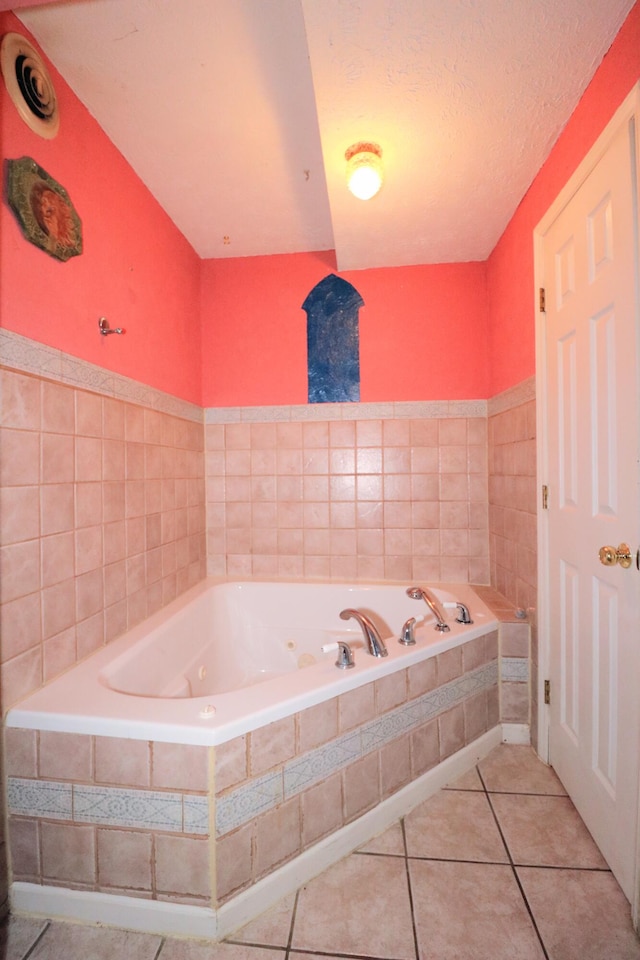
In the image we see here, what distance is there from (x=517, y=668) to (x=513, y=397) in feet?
3.76

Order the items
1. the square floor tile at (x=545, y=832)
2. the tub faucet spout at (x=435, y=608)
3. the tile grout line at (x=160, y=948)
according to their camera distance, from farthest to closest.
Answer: the tub faucet spout at (x=435, y=608) → the square floor tile at (x=545, y=832) → the tile grout line at (x=160, y=948)

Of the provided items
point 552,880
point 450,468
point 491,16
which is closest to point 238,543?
point 450,468

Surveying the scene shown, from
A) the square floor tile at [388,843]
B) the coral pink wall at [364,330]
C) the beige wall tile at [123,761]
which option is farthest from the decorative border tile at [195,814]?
the coral pink wall at [364,330]

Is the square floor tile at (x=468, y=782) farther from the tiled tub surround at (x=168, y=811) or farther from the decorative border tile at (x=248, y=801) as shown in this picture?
the decorative border tile at (x=248, y=801)

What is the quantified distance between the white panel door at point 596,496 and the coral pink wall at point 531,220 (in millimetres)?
125

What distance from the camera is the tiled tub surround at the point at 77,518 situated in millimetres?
1096

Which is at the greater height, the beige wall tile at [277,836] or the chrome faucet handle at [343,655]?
the chrome faucet handle at [343,655]

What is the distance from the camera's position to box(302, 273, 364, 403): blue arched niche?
2.34 m

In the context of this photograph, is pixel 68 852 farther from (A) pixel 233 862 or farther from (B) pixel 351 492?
(B) pixel 351 492

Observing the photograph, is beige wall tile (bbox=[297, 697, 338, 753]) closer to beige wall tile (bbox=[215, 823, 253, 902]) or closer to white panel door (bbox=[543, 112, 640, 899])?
beige wall tile (bbox=[215, 823, 253, 902])

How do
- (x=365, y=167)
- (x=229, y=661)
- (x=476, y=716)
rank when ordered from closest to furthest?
(x=365, y=167) < (x=476, y=716) < (x=229, y=661)

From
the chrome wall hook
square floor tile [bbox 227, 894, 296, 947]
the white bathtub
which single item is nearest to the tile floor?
square floor tile [bbox 227, 894, 296, 947]

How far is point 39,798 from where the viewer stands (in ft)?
3.41

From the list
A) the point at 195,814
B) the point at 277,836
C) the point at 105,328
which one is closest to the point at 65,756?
the point at 195,814
